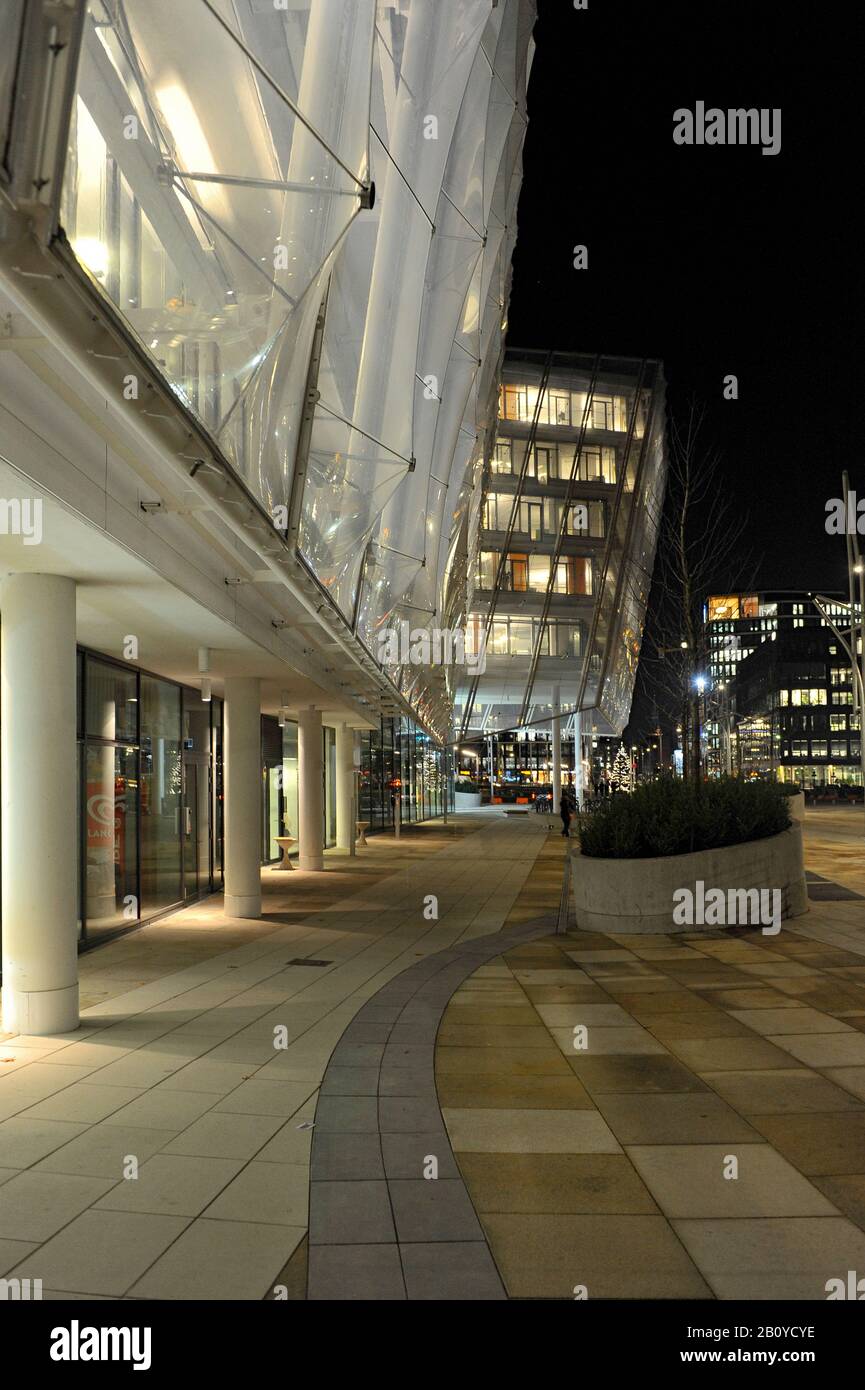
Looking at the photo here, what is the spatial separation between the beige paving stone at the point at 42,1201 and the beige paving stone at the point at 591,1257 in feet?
6.83

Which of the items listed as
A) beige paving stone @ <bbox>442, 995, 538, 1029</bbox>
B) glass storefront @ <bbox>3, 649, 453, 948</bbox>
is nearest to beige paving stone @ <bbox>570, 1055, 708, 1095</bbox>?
beige paving stone @ <bbox>442, 995, 538, 1029</bbox>

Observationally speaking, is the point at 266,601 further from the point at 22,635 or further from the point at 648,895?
the point at 648,895

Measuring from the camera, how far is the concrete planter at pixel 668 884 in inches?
591

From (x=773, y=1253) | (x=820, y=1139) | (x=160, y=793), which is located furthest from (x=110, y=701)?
(x=773, y=1253)

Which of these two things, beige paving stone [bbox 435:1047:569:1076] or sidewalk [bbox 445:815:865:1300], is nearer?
sidewalk [bbox 445:815:865:1300]

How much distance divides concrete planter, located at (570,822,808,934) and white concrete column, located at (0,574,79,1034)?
324 inches

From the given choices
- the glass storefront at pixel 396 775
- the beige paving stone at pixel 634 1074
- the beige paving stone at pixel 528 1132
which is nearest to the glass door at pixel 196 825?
the beige paving stone at pixel 634 1074

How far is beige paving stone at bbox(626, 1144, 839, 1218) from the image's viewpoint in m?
5.18

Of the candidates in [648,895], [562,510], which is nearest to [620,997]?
[648,895]

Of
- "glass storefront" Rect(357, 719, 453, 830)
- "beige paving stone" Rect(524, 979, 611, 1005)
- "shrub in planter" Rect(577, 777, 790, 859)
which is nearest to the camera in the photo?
"beige paving stone" Rect(524, 979, 611, 1005)

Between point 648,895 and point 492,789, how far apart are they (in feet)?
279

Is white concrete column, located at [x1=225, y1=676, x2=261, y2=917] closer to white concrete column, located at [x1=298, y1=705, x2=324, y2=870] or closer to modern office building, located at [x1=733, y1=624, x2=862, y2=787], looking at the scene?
white concrete column, located at [x1=298, y1=705, x2=324, y2=870]

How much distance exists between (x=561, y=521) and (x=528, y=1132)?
4876 cm
